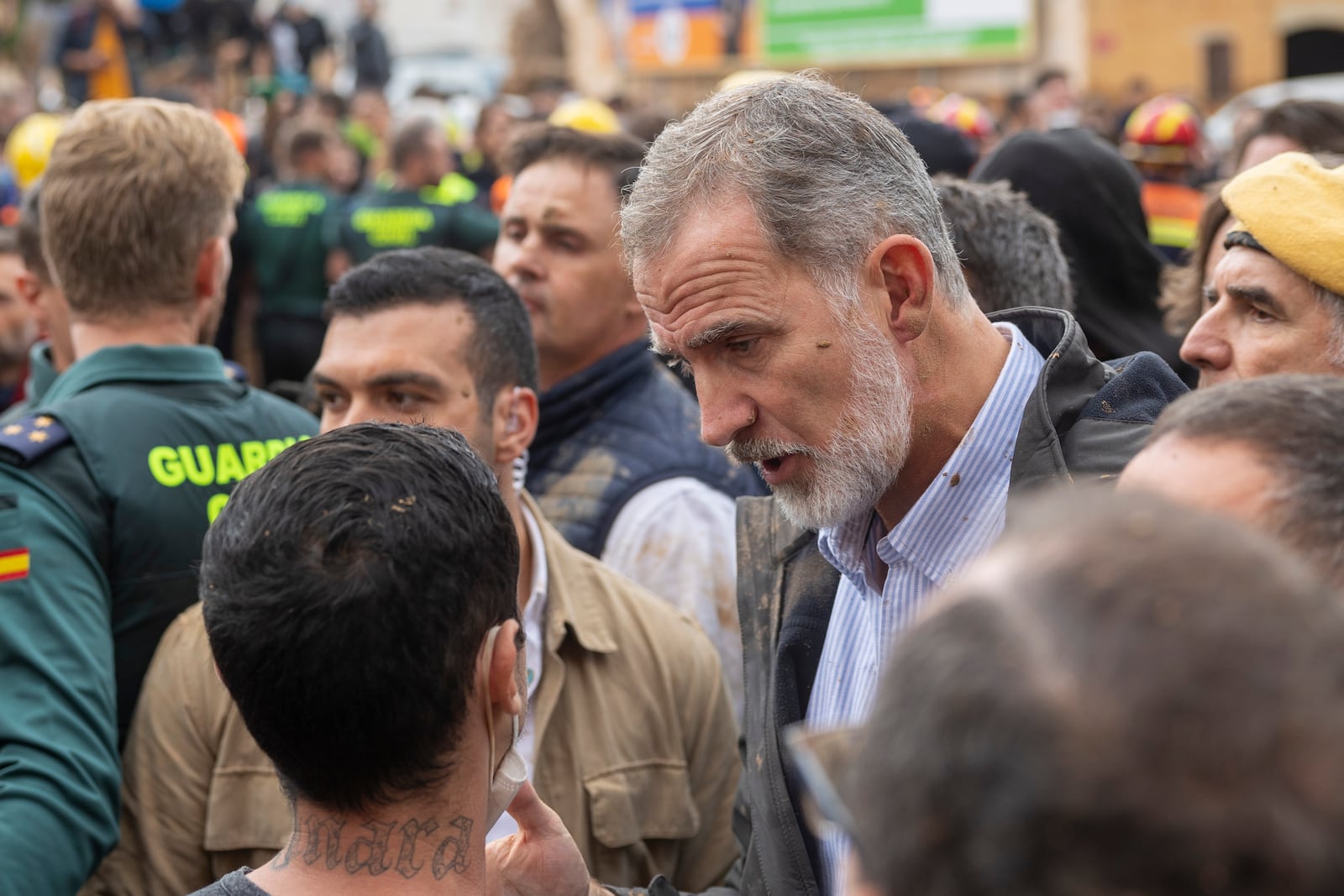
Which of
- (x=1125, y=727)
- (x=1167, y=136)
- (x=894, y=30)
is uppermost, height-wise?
(x=1125, y=727)

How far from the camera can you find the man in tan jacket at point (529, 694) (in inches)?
99.7

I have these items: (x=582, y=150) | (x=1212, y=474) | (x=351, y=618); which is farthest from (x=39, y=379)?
(x=1212, y=474)

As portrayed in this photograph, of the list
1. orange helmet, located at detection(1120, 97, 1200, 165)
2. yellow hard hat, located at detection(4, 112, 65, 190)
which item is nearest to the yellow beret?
orange helmet, located at detection(1120, 97, 1200, 165)

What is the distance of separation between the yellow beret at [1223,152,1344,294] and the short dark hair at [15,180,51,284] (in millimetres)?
2903

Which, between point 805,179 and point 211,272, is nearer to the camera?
point 805,179

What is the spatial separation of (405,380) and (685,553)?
770 mm

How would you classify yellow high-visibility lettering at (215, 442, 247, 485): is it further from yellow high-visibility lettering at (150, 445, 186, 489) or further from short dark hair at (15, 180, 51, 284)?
short dark hair at (15, 180, 51, 284)

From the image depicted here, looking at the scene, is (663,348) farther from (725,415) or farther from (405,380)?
(405,380)

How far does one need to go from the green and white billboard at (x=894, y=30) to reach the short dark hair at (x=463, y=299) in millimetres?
29978

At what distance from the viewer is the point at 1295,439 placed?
122 centimetres

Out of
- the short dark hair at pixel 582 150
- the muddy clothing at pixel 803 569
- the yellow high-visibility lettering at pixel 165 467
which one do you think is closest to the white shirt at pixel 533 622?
the muddy clothing at pixel 803 569

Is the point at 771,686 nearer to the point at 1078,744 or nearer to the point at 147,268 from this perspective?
the point at 1078,744

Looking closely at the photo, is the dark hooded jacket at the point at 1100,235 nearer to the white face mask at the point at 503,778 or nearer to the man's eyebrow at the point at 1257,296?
the man's eyebrow at the point at 1257,296

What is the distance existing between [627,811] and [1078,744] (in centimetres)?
203
